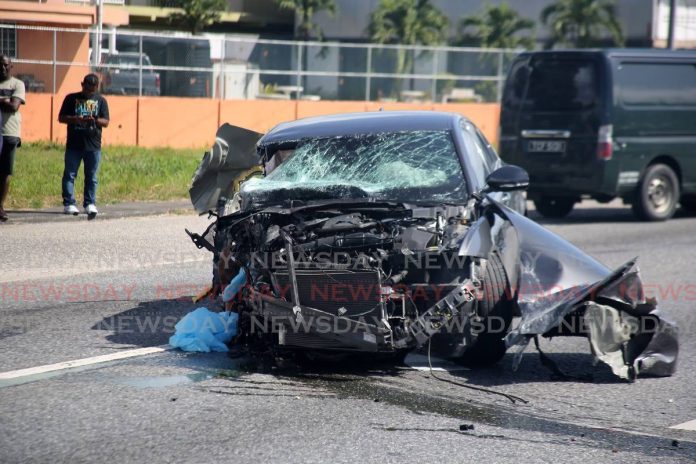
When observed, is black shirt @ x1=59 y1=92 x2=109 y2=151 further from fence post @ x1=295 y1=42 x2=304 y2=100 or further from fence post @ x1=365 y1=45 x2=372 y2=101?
fence post @ x1=365 y1=45 x2=372 y2=101

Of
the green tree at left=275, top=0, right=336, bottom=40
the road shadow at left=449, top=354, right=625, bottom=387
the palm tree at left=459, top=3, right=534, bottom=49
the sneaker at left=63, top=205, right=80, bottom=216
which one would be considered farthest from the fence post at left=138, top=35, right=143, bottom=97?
the green tree at left=275, top=0, right=336, bottom=40

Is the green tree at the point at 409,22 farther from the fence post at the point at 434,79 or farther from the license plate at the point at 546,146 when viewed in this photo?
the license plate at the point at 546,146

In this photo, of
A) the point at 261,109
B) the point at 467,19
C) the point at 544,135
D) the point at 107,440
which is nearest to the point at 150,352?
the point at 107,440

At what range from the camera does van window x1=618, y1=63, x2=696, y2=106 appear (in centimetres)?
1443

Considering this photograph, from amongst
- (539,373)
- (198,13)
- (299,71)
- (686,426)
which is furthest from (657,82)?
(198,13)

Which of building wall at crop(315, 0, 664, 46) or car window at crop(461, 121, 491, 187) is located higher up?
building wall at crop(315, 0, 664, 46)

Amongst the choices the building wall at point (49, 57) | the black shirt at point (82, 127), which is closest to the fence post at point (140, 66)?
the building wall at point (49, 57)

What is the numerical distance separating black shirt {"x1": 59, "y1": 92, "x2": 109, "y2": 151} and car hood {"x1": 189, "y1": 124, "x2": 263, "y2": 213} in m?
5.27

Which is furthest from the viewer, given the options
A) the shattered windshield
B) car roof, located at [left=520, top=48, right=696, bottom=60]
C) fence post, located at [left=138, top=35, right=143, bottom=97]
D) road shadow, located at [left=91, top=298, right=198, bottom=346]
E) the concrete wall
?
fence post, located at [left=138, top=35, right=143, bottom=97]

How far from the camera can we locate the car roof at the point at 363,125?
7930 millimetres

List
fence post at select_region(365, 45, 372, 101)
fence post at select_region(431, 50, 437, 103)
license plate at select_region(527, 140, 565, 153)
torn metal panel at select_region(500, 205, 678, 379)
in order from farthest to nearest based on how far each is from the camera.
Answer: fence post at select_region(431, 50, 437, 103), fence post at select_region(365, 45, 372, 101), license plate at select_region(527, 140, 565, 153), torn metal panel at select_region(500, 205, 678, 379)

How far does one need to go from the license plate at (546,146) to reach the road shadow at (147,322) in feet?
24.5

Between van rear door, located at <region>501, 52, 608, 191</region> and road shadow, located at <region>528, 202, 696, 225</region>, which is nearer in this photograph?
van rear door, located at <region>501, 52, 608, 191</region>

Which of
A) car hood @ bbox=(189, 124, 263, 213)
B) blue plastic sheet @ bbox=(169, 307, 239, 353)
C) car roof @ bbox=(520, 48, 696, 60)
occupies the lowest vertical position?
blue plastic sheet @ bbox=(169, 307, 239, 353)
